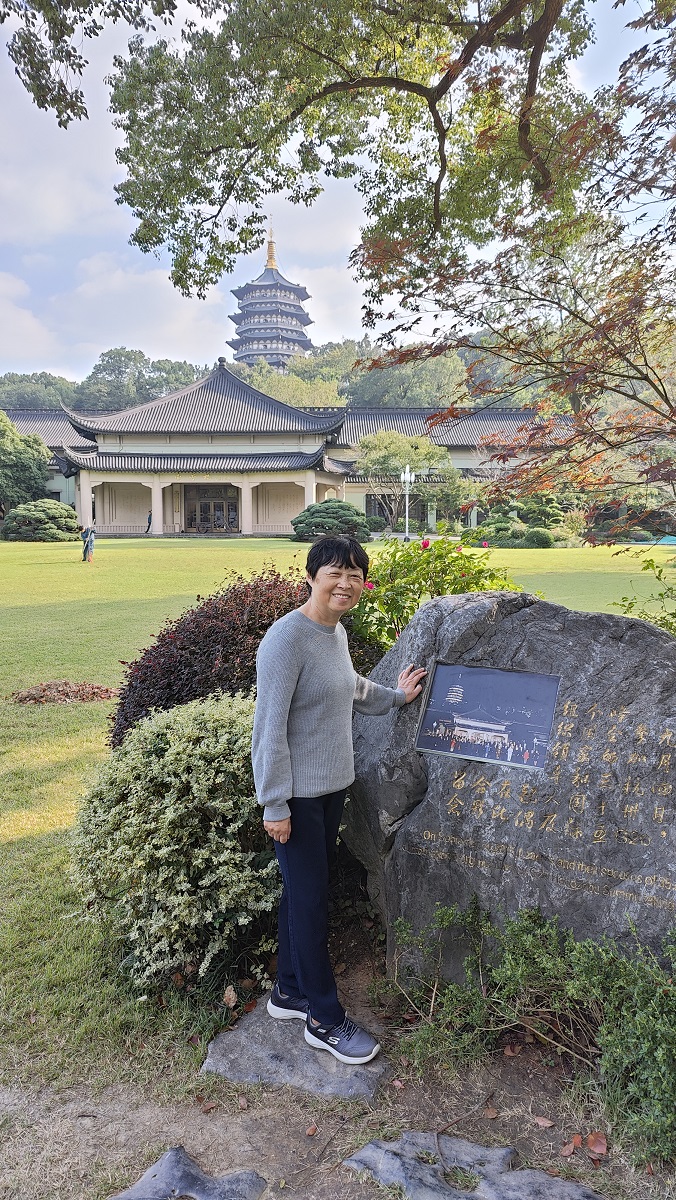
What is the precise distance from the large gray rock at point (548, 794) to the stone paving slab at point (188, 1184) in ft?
3.08

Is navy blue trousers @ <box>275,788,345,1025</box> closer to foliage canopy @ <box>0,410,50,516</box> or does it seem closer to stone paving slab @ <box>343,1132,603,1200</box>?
stone paving slab @ <box>343,1132,603,1200</box>

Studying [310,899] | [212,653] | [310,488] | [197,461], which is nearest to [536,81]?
[212,653]

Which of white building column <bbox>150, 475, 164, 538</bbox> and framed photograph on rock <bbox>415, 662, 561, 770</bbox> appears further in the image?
white building column <bbox>150, 475, 164, 538</bbox>

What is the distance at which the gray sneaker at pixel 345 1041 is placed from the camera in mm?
2410

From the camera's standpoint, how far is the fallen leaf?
2043 mm

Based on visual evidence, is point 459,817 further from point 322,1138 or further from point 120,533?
point 120,533

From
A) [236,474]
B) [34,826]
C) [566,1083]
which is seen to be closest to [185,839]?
[566,1083]

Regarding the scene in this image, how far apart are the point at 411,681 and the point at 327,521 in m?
25.6

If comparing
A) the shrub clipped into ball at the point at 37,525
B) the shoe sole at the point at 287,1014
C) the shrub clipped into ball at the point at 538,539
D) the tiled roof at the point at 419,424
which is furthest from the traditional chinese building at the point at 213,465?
the shoe sole at the point at 287,1014

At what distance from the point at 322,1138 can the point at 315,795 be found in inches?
37.8

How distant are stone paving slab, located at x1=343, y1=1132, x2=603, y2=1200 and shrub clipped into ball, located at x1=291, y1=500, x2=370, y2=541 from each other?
1010 inches

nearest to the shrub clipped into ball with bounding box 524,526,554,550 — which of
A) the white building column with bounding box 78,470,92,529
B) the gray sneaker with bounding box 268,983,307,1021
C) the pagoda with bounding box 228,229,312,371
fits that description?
the white building column with bounding box 78,470,92,529

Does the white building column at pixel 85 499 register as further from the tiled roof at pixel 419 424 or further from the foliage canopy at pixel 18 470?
the tiled roof at pixel 419 424

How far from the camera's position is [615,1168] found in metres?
2.00
